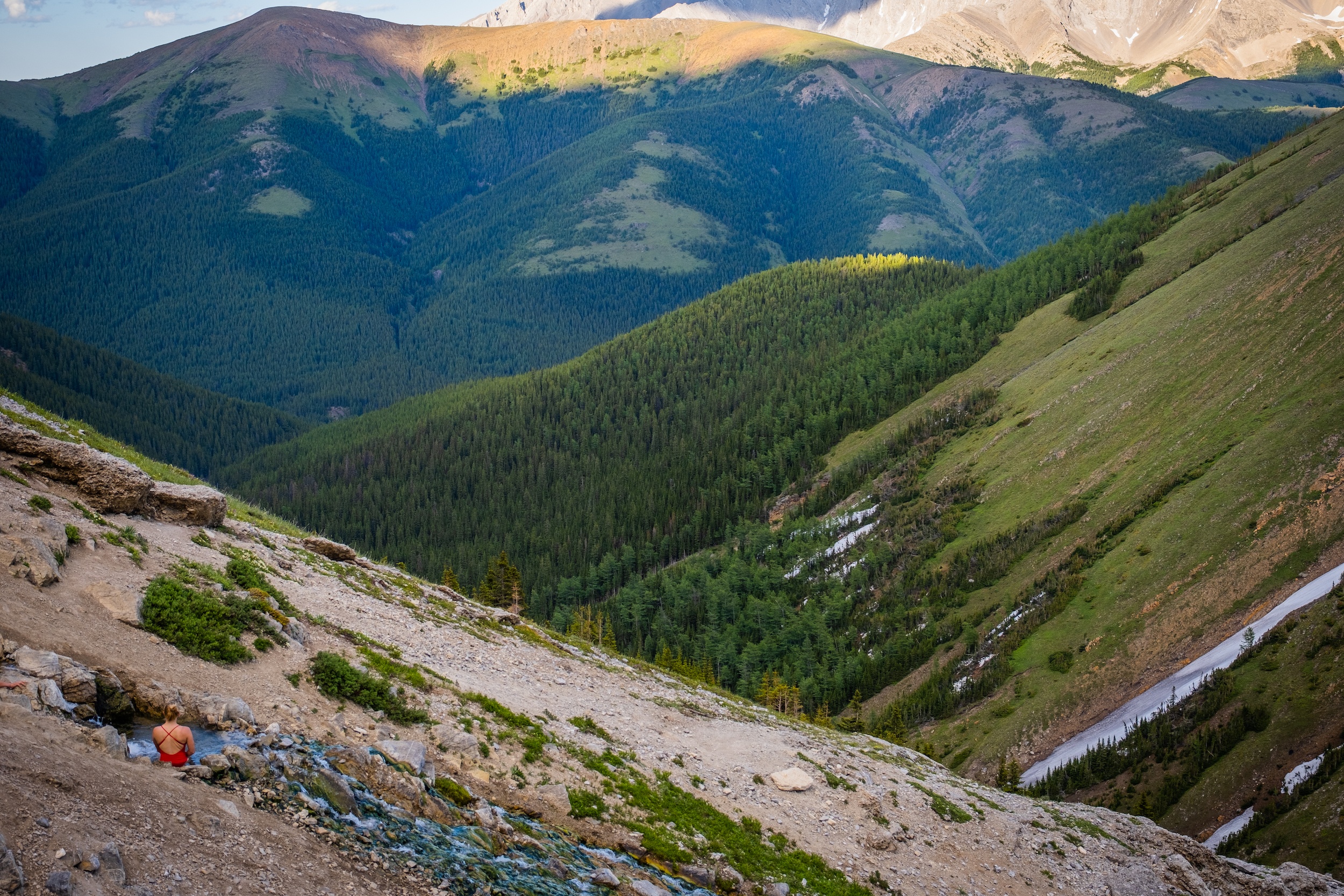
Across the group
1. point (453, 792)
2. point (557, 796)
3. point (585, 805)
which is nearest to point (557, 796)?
point (557, 796)

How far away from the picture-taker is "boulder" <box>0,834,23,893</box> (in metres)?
15.0

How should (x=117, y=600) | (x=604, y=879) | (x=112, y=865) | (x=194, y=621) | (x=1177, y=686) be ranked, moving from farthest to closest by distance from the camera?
(x=1177, y=686), (x=194, y=621), (x=117, y=600), (x=604, y=879), (x=112, y=865)

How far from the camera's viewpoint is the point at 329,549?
148 ft

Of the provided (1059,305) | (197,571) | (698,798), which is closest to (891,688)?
(698,798)

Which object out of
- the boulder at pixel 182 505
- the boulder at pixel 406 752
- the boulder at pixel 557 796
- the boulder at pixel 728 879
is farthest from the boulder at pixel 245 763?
the boulder at pixel 182 505

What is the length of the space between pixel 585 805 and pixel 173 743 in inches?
480

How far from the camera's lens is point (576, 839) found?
88.1 feet

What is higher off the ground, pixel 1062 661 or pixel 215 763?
pixel 215 763

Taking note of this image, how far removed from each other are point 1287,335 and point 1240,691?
57.5 metres

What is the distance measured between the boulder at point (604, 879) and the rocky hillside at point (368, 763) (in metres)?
0.06

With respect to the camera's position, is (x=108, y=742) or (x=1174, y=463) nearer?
(x=108, y=742)

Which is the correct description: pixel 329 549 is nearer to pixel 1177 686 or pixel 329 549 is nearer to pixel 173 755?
pixel 173 755

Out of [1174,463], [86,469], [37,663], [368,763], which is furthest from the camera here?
[1174,463]

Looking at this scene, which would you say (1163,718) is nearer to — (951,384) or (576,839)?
(576,839)
